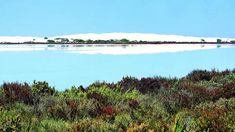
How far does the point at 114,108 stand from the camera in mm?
13641

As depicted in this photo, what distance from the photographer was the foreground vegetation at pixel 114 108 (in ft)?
34.6

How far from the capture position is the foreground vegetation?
34.6 feet

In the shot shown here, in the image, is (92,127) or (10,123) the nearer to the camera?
(92,127)

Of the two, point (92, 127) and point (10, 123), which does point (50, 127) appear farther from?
point (92, 127)

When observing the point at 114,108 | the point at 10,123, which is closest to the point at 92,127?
the point at 10,123

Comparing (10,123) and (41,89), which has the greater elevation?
(10,123)

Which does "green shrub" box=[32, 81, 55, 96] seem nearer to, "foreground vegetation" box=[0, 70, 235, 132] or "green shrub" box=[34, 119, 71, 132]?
"foreground vegetation" box=[0, 70, 235, 132]

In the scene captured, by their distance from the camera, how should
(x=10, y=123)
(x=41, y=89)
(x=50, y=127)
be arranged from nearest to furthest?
(x=10, y=123)
(x=50, y=127)
(x=41, y=89)

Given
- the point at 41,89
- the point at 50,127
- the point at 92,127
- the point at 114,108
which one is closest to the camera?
the point at 92,127

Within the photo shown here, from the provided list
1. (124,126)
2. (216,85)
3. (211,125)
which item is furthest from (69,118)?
(216,85)

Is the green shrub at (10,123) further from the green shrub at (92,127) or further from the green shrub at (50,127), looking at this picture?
the green shrub at (92,127)

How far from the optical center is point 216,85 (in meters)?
20.4

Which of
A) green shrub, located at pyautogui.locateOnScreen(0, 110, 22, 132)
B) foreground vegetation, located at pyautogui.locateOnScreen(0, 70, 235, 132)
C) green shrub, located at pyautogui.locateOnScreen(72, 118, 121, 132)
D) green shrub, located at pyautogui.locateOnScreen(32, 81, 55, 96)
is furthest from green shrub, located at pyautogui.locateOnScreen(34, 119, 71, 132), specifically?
green shrub, located at pyautogui.locateOnScreen(32, 81, 55, 96)

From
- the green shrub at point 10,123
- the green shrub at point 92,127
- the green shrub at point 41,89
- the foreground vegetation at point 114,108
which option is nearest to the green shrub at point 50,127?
the foreground vegetation at point 114,108
